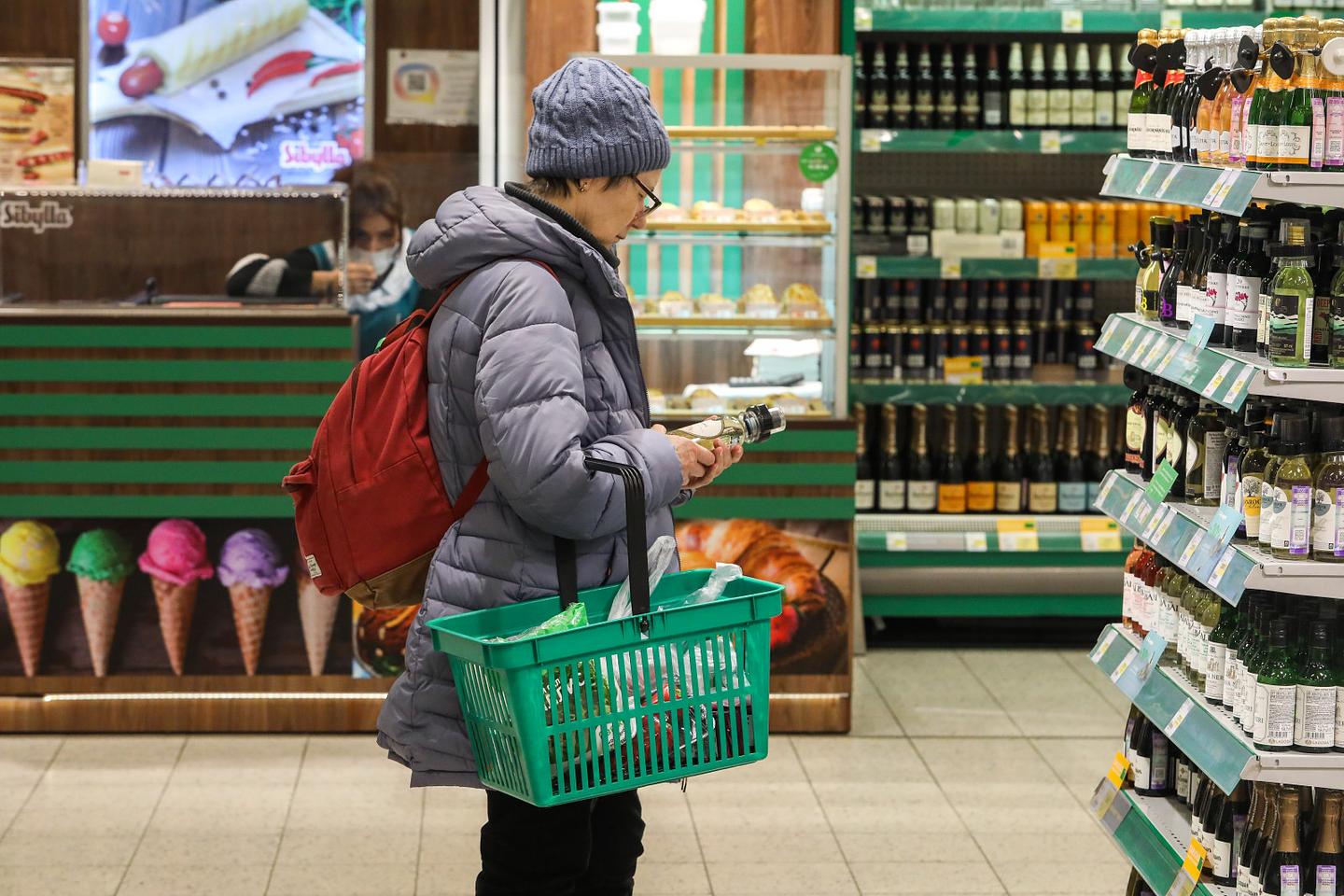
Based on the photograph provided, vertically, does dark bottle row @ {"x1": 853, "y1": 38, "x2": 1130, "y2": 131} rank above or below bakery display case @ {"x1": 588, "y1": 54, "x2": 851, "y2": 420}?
above

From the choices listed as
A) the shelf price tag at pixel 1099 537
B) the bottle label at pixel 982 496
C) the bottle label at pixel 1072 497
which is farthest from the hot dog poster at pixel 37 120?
the shelf price tag at pixel 1099 537

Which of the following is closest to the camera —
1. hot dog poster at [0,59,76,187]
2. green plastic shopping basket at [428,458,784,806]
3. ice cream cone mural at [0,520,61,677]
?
green plastic shopping basket at [428,458,784,806]

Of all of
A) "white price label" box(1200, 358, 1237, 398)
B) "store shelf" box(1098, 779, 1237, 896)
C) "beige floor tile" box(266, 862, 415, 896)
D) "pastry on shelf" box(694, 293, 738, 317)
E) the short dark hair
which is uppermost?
the short dark hair

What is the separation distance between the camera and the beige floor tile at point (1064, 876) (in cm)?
413

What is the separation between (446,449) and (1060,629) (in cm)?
446

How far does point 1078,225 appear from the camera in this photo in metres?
6.41

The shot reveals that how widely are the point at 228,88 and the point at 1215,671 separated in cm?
555

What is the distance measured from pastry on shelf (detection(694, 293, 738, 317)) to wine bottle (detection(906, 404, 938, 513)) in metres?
1.39

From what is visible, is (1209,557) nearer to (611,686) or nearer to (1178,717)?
(1178,717)

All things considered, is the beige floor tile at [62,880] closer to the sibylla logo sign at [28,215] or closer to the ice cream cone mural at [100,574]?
the ice cream cone mural at [100,574]

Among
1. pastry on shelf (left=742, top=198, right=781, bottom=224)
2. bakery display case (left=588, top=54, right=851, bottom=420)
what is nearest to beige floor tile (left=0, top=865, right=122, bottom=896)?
bakery display case (left=588, top=54, right=851, bottom=420)

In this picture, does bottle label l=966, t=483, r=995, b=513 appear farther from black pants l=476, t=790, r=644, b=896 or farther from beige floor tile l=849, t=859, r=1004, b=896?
black pants l=476, t=790, r=644, b=896

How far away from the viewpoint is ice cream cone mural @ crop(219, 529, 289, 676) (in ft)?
17.0

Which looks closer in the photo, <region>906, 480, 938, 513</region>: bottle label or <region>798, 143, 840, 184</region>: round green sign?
<region>798, 143, 840, 184</region>: round green sign
